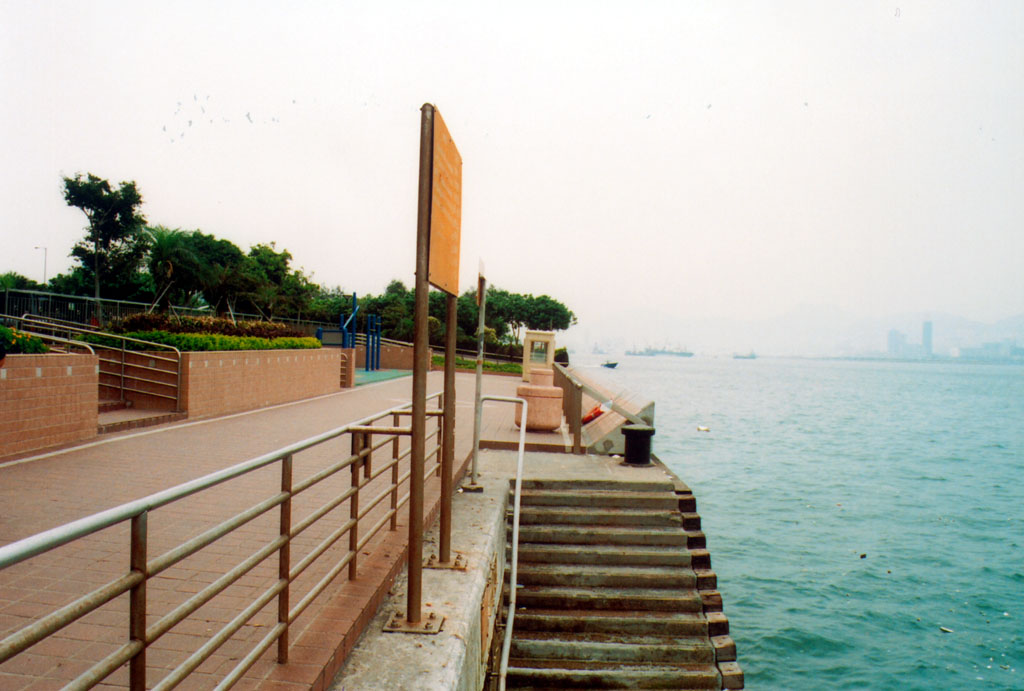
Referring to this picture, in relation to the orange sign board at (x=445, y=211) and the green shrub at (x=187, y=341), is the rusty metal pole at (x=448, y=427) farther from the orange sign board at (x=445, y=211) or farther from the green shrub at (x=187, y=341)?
the green shrub at (x=187, y=341)

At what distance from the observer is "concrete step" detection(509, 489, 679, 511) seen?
9055 millimetres

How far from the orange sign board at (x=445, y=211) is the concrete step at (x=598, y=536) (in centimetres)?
515

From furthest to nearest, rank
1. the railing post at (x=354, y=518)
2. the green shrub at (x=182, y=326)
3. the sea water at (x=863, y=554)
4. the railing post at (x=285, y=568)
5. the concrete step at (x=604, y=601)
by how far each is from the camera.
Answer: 1. the green shrub at (x=182, y=326)
2. the sea water at (x=863, y=554)
3. the concrete step at (x=604, y=601)
4. the railing post at (x=354, y=518)
5. the railing post at (x=285, y=568)

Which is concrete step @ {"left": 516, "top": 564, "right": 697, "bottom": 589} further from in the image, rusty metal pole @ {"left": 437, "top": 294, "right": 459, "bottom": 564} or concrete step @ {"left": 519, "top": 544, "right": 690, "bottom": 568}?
rusty metal pole @ {"left": 437, "top": 294, "right": 459, "bottom": 564}

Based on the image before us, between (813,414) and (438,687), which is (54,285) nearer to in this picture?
(438,687)

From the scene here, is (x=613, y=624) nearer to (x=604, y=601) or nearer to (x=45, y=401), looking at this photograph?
(x=604, y=601)

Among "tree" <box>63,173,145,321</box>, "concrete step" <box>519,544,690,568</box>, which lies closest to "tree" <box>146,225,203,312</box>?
"tree" <box>63,173,145,321</box>

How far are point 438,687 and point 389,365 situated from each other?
34.9 metres

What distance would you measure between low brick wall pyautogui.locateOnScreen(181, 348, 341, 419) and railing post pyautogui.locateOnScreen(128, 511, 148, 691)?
11929 mm

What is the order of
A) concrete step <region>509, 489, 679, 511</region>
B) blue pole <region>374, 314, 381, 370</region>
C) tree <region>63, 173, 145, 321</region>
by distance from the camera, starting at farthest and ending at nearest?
tree <region>63, 173, 145, 321</region>
blue pole <region>374, 314, 381, 370</region>
concrete step <region>509, 489, 679, 511</region>

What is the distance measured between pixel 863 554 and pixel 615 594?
45.3ft

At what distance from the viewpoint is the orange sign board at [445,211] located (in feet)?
11.7

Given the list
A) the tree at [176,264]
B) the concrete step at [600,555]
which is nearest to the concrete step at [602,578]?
the concrete step at [600,555]

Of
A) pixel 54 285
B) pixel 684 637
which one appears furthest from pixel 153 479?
pixel 54 285
